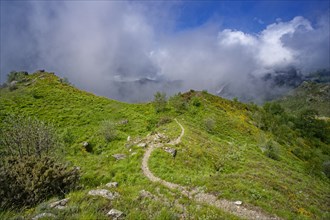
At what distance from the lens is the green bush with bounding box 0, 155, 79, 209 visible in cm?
1136

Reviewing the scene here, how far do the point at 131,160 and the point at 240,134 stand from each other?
121 feet

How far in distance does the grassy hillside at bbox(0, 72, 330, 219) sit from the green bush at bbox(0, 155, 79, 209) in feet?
3.82

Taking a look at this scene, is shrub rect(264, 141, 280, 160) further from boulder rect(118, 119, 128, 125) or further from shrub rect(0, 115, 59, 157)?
shrub rect(0, 115, 59, 157)

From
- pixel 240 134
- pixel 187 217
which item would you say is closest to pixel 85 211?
pixel 187 217

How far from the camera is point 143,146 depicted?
30453 mm

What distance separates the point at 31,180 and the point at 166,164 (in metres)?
14.5

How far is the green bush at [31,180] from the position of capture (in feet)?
37.3

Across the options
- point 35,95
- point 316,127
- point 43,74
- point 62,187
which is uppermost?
point 43,74

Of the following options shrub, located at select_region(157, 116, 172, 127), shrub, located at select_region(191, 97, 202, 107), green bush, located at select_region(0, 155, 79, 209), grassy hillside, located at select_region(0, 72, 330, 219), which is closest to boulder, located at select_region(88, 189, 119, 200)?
grassy hillside, located at select_region(0, 72, 330, 219)

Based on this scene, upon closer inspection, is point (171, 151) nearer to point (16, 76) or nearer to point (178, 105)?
point (178, 105)

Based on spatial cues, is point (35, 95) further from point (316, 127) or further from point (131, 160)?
point (316, 127)

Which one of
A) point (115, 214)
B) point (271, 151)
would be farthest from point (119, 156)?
point (271, 151)

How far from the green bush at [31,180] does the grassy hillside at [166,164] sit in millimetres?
1166

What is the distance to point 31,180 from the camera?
12.5m
